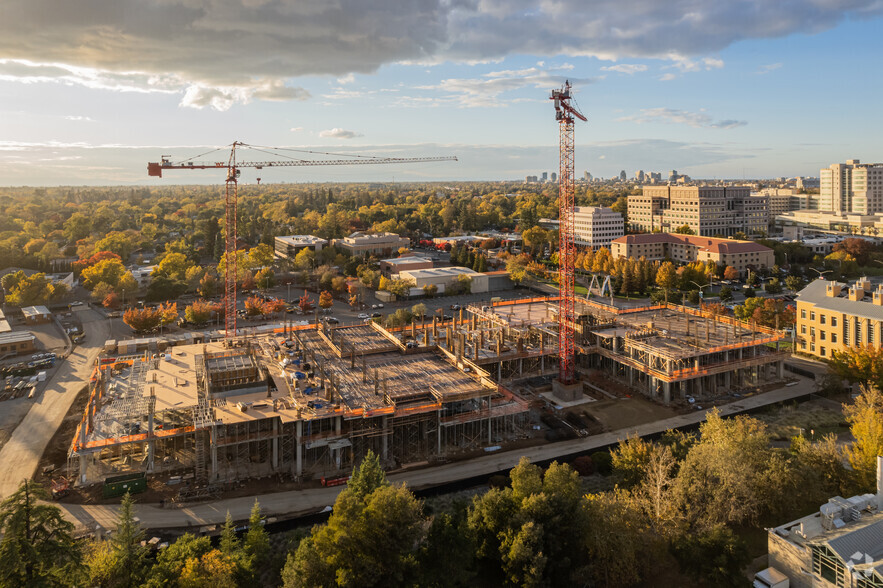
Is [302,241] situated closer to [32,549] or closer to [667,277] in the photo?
Answer: [667,277]

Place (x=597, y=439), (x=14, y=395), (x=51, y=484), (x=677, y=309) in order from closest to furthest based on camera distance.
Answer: (x=51, y=484) < (x=597, y=439) < (x=14, y=395) < (x=677, y=309)

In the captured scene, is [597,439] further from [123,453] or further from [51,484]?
[51,484]

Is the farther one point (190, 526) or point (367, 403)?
point (367, 403)

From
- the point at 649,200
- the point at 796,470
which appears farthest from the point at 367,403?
the point at 649,200

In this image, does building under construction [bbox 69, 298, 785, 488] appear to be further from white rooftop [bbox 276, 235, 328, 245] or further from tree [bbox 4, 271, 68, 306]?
white rooftop [bbox 276, 235, 328, 245]

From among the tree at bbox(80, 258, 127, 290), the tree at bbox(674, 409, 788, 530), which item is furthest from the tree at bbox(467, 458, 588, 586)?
the tree at bbox(80, 258, 127, 290)

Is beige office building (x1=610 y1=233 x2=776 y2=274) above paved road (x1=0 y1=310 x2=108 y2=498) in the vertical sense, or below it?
above
